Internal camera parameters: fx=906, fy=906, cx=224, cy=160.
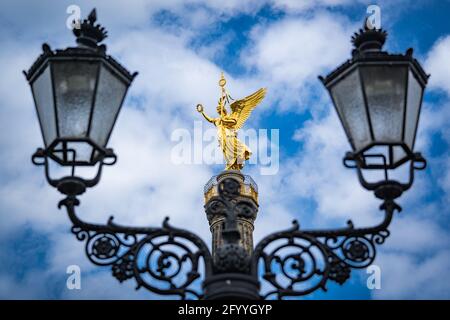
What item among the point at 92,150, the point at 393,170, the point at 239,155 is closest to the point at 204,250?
the point at 92,150

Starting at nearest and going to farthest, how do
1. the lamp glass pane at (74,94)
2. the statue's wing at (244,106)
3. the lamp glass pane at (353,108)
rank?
the lamp glass pane at (74,94) → the lamp glass pane at (353,108) → the statue's wing at (244,106)

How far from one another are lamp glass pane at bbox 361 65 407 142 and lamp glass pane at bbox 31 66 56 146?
164 cm

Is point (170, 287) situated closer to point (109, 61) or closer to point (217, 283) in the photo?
point (217, 283)

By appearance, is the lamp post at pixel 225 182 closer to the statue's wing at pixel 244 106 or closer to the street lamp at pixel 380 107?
the street lamp at pixel 380 107

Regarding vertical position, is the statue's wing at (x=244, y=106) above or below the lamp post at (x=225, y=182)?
above

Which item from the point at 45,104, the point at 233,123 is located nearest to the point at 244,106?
the point at 233,123

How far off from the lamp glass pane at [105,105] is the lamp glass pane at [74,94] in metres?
0.04

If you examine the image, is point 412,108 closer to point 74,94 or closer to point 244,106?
point 74,94

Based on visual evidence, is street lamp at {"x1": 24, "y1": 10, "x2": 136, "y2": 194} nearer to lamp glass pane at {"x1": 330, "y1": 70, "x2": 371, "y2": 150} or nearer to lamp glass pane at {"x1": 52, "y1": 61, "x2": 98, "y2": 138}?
lamp glass pane at {"x1": 52, "y1": 61, "x2": 98, "y2": 138}

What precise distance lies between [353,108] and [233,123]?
29.5 metres

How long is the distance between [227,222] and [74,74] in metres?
1.11

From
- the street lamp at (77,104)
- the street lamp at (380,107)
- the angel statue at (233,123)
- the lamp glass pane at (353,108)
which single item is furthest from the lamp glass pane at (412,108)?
the angel statue at (233,123)

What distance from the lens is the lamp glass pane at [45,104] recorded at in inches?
184

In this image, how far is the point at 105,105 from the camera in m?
4.74
